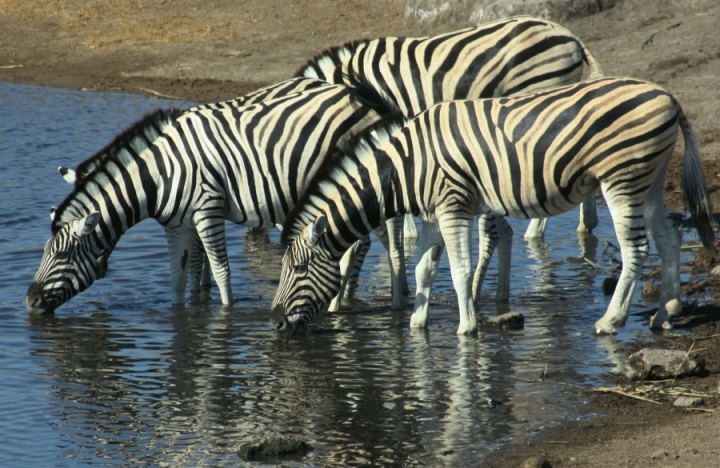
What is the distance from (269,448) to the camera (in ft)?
20.7

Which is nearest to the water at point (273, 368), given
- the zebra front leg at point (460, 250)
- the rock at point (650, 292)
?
the rock at point (650, 292)

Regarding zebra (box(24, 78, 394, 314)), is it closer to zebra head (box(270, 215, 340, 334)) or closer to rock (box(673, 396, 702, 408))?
zebra head (box(270, 215, 340, 334))

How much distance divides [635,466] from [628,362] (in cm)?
170

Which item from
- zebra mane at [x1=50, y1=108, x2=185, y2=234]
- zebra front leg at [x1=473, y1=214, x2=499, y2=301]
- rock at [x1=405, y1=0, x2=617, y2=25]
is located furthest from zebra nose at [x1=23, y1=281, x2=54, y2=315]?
rock at [x1=405, y1=0, x2=617, y2=25]

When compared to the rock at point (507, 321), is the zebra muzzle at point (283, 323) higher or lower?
higher

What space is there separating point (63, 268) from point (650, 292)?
5.44 metres

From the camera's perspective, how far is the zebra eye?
8.78 metres

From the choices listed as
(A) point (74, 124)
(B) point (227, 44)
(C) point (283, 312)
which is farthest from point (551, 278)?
(B) point (227, 44)

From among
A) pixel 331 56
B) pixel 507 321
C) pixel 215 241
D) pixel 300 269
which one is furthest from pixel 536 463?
pixel 331 56

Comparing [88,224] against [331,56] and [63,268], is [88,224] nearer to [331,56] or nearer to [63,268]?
[63,268]

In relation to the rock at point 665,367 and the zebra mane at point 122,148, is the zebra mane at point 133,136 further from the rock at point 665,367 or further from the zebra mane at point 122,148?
the rock at point 665,367

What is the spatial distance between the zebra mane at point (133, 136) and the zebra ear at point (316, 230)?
6.82 feet

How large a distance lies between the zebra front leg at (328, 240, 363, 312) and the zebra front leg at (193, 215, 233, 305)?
3.37ft

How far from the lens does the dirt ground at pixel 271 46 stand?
43.9ft
